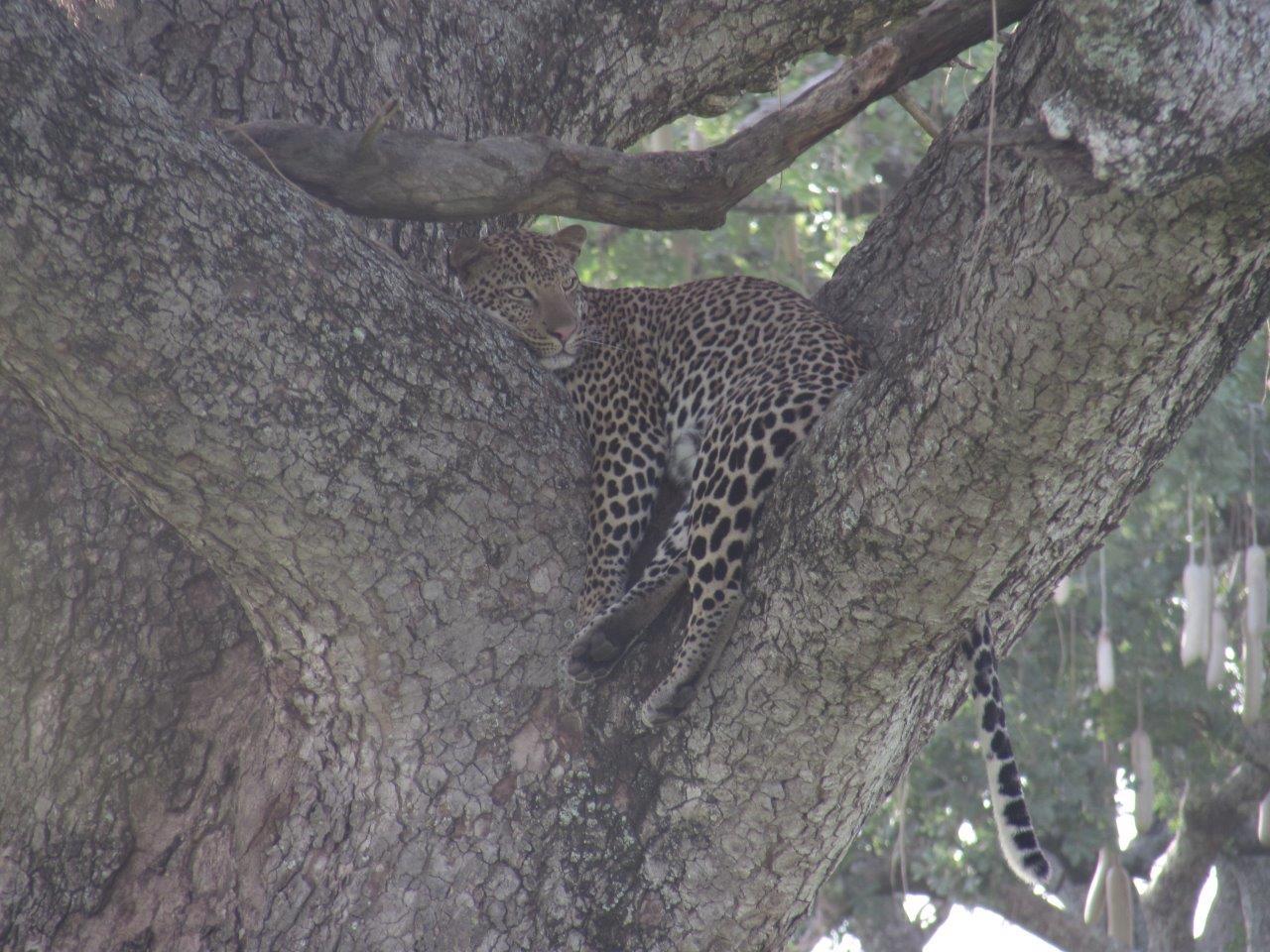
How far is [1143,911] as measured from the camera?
45.2 ft

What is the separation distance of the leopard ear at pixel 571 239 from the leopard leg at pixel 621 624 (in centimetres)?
228

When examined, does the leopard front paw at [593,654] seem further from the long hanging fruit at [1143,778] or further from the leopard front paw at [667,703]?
the long hanging fruit at [1143,778]

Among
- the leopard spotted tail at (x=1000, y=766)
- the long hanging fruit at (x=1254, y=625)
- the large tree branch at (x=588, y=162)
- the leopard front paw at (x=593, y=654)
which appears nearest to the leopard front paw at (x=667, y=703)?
the leopard front paw at (x=593, y=654)

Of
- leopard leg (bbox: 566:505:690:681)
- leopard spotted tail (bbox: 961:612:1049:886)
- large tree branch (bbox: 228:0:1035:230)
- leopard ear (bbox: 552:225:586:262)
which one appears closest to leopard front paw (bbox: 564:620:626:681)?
leopard leg (bbox: 566:505:690:681)

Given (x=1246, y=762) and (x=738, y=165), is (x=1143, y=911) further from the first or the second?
(x=738, y=165)

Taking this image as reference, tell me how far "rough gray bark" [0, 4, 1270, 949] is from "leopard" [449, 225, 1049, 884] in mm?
127

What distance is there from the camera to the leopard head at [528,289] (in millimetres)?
5445

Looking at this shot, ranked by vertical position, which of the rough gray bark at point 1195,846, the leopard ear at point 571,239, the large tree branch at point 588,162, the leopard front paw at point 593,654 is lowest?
the rough gray bark at point 1195,846

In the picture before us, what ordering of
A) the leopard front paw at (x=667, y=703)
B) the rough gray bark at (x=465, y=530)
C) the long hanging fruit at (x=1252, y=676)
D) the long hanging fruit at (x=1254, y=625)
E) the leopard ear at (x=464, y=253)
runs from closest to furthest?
the rough gray bark at (x=465, y=530) → the leopard front paw at (x=667, y=703) → the leopard ear at (x=464, y=253) → the long hanging fruit at (x=1254, y=625) → the long hanging fruit at (x=1252, y=676)

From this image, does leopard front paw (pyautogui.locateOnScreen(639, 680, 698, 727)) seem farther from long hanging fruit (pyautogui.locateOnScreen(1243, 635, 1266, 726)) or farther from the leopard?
long hanging fruit (pyautogui.locateOnScreen(1243, 635, 1266, 726))

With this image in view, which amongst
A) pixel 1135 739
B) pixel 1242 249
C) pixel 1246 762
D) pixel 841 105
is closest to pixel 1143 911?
pixel 1246 762

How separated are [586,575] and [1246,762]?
10745 millimetres

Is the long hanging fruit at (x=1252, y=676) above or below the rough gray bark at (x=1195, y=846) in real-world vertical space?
above

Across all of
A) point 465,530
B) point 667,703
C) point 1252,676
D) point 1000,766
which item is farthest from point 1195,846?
point 465,530
